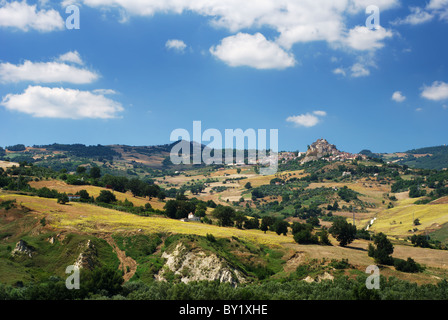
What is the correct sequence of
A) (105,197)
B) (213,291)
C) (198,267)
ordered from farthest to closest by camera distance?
1. (105,197)
2. (198,267)
3. (213,291)

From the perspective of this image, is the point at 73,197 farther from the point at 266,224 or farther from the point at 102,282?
the point at 102,282

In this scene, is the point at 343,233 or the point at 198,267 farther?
the point at 343,233

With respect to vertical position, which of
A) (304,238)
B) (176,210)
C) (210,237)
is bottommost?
(304,238)

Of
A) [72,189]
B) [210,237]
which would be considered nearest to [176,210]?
[210,237]

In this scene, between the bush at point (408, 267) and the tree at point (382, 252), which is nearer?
the bush at point (408, 267)

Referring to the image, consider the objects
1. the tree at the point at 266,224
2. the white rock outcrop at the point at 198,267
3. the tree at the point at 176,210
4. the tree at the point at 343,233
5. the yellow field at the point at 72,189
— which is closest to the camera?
the white rock outcrop at the point at 198,267

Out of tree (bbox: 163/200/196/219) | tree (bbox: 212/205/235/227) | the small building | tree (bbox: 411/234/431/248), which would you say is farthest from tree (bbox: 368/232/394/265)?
the small building

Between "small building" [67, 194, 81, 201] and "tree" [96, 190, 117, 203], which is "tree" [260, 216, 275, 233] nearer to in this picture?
"tree" [96, 190, 117, 203]

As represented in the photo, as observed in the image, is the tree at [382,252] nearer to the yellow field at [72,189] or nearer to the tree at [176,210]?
the tree at [176,210]

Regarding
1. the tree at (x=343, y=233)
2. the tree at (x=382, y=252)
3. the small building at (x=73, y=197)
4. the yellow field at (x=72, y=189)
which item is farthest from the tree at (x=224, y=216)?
the small building at (x=73, y=197)

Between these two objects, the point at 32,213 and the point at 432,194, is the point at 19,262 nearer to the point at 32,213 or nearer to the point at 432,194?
the point at 32,213
